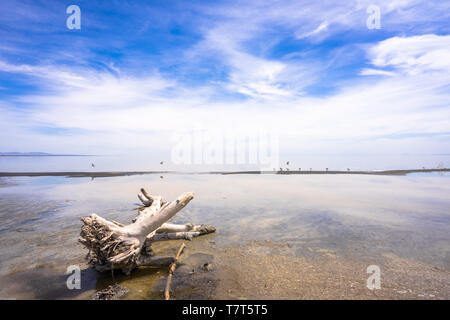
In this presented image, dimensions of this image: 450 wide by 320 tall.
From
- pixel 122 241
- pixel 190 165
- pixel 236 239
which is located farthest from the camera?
pixel 190 165

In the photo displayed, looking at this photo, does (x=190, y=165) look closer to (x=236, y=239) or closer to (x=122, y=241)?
(x=236, y=239)

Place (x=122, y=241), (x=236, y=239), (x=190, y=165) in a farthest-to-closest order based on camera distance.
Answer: (x=190, y=165) < (x=236, y=239) < (x=122, y=241)

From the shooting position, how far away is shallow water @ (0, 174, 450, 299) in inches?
278

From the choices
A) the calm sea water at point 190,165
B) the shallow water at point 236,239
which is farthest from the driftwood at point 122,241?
the calm sea water at point 190,165

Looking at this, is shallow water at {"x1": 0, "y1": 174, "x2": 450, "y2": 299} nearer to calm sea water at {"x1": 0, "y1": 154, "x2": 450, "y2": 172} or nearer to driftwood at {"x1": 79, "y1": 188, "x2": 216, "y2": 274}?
driftwood at {"x1": 79, "y1": 188, "x2": 216, "y2": 274}

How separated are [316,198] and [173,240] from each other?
45.7 ft

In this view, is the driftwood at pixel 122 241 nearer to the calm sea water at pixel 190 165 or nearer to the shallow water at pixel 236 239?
the shallow water at pixel 236 239

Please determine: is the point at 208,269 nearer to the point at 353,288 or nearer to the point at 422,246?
the point at 353,288

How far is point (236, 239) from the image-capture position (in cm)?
1095

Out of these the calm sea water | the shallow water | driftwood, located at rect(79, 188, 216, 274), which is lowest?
the shallow water

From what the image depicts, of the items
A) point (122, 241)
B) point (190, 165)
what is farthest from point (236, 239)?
point (190, 165)

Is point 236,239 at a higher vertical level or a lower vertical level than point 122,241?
lower

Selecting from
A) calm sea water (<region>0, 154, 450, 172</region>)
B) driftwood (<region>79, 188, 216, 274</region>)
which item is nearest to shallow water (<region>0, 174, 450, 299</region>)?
driftwood (<region>79, 188, 216, 274</region>)
